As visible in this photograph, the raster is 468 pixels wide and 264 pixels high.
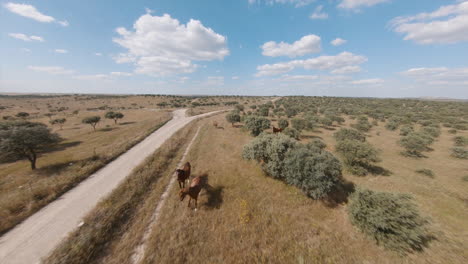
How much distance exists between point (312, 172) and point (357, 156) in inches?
397

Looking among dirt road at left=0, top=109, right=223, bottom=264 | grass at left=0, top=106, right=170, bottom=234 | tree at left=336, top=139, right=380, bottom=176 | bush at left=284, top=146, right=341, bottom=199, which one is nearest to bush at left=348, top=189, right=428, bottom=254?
bush at left=284, top=146, right=341, bottom=199

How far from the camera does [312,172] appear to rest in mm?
11961

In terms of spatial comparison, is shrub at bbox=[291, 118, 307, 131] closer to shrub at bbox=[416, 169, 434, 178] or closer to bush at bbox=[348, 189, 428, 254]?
shrub at bbox=[416, 169, 434, 178]

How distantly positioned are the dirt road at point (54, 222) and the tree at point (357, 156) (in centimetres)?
2518

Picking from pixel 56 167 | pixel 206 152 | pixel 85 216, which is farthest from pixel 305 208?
pixel 56 167

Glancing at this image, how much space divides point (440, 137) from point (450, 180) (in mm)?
29183

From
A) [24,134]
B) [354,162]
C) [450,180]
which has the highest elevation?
[24,134]

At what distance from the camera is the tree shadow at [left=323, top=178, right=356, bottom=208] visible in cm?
1206

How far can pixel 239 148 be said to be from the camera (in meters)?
22.0

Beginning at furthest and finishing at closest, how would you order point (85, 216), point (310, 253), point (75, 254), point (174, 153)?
point (174, 153), point (85, 216), point (310, 253), point (75, 254)

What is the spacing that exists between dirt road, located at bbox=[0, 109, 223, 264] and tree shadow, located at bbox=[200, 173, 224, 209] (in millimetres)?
7795

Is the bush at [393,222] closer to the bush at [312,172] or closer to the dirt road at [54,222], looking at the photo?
the bush at [312,172]

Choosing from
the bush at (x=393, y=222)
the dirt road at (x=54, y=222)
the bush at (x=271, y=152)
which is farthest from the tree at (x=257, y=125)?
the dirt road at (x=54, y=222)

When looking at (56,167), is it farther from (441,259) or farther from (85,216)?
(441,259)
